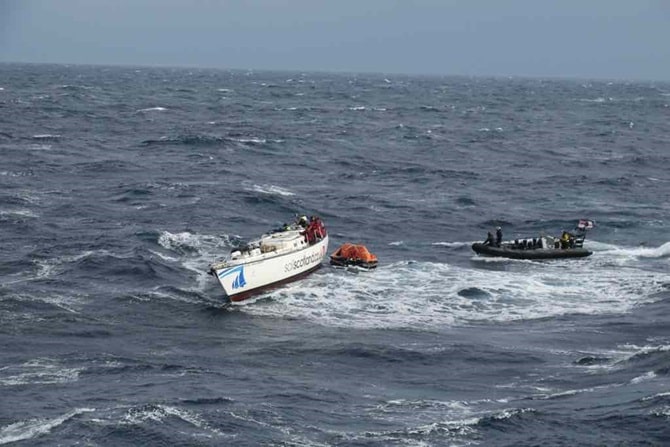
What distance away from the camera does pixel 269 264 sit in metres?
68.4

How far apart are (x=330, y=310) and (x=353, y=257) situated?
11.3 m

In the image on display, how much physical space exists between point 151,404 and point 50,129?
110 m

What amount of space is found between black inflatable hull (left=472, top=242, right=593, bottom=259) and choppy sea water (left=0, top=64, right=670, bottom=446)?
826 mm

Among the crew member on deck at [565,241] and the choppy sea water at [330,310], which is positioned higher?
the crew member on deck at [565,241]

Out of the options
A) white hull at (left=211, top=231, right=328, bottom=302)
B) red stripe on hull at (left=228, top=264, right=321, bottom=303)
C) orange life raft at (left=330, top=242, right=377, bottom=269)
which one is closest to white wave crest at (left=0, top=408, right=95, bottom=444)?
white hull at (left=211, top=231, right=328, bottom=302)

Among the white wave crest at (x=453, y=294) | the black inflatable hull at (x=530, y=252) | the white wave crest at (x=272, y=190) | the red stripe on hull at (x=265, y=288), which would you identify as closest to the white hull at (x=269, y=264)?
the red stripe on hull at (x=265, y=288)

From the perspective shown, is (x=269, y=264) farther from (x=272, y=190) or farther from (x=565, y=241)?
(x=272, y=190)

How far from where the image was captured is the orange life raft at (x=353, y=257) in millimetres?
74500

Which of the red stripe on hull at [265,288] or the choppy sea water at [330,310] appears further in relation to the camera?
the red stripe on hull at [265,288]

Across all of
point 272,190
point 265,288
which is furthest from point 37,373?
point 272,190

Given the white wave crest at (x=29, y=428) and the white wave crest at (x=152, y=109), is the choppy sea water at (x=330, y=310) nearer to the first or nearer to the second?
the white wave crest at (x=29, y=428)

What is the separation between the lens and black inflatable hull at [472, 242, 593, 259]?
3086 inches

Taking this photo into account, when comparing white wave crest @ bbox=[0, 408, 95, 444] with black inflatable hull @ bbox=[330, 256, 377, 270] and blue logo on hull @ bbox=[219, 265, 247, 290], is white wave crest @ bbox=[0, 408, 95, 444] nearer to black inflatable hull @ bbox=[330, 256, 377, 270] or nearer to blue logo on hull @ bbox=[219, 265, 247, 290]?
blue logo on hull @ bbox=[219, 265, 247, 290]

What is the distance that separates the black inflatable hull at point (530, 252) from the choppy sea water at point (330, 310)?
0.83 meters
